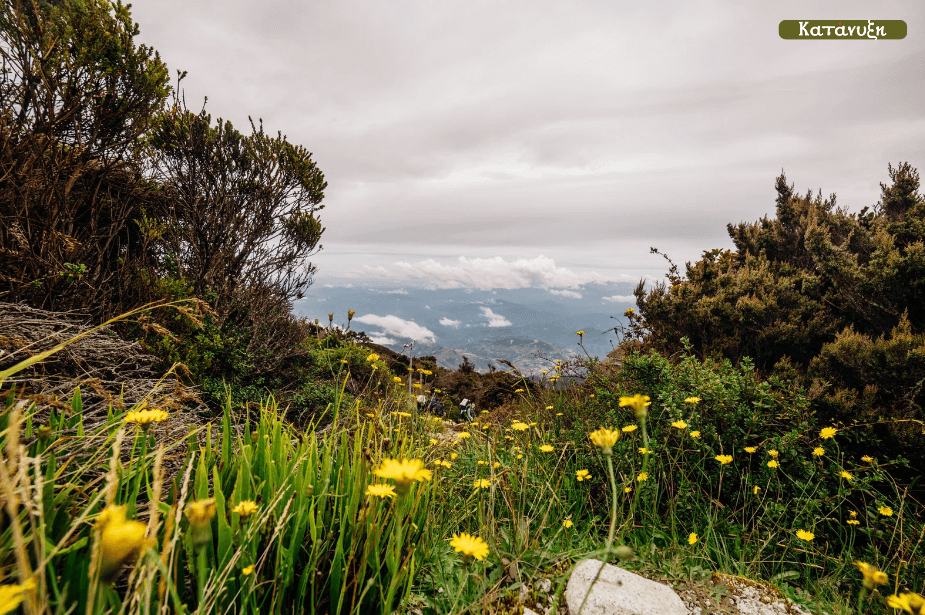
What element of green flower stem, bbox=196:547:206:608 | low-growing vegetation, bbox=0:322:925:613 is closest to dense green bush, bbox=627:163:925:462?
low-growing vegetation, bbox=0:322:925:613

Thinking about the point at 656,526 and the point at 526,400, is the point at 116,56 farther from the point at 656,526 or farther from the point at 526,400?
the point at 656,526

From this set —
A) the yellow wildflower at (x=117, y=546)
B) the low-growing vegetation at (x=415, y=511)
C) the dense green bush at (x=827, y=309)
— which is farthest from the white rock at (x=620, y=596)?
the dense green bush at (x=827, y=309)

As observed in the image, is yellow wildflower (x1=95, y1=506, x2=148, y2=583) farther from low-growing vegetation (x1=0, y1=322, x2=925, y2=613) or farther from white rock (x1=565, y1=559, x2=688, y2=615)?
white rock (x1=565, y1=559, x2=688, y2=615)

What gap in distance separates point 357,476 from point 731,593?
1.71 metres

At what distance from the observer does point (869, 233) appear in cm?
481

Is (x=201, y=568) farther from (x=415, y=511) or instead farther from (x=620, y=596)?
(x=620, y=596)

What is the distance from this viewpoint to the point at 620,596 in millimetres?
1491

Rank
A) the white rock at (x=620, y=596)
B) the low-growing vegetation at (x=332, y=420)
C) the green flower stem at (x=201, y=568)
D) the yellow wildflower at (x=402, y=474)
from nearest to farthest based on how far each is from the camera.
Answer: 1. the green flower stem at (x=201, y=568)
2. the yellow wildflower at (x=402, y=474)
3. the low-growing vegetation at (x=332, y=420)
4. the white rock at (x=620, y=596)

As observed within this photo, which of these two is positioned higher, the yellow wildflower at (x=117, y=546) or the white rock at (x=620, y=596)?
the yellow wildflower at (x=117, y=546)

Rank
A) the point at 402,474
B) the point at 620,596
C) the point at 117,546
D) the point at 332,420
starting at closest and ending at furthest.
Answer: the point at 117,546 < the point at 402,474 < the point at 620,596 < the point at 332,420

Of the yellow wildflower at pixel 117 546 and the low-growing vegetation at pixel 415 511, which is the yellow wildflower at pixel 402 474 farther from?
the yellow wildflower at pixel 117 546

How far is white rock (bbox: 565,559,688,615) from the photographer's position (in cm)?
146

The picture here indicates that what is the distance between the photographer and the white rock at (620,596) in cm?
146

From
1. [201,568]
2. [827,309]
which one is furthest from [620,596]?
[827,309]
